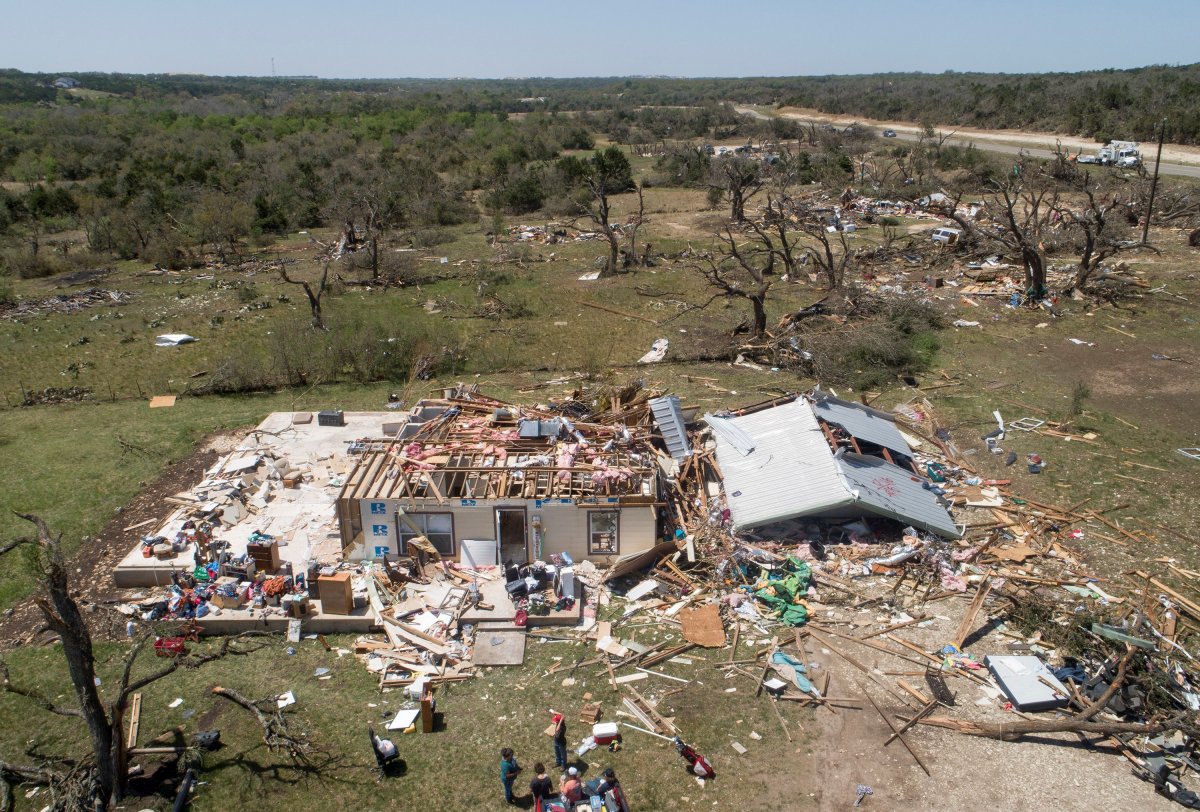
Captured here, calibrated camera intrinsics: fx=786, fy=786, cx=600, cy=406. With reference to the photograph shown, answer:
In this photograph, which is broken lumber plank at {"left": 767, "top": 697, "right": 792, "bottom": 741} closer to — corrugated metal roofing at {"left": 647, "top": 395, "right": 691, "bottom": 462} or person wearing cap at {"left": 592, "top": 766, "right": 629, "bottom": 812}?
person wearing cap at {"left": 592, "top": 766, "right": 629, "bottom": 812}

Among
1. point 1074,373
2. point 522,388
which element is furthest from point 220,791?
point 1074,373

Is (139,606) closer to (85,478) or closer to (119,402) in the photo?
(85,478)

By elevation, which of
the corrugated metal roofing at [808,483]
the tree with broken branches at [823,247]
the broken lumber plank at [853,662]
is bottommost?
the broken lumber plank at [853,662]

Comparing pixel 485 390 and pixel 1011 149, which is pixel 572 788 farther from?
pixel 1011 149

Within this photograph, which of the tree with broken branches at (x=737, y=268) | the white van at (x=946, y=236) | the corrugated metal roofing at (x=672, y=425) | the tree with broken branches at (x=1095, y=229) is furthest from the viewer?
the white van at (x=946, y=236)

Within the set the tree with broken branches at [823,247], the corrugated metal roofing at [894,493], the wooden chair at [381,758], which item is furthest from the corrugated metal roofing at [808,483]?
the tree with broken branches at [823,247]

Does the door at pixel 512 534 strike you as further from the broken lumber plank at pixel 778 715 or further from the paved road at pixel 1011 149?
the paved road at pixel 1011 149

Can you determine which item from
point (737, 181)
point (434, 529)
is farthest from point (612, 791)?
point (737, 181)

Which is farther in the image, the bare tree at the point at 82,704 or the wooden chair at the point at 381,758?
the wooden chair at the point at 381,758
